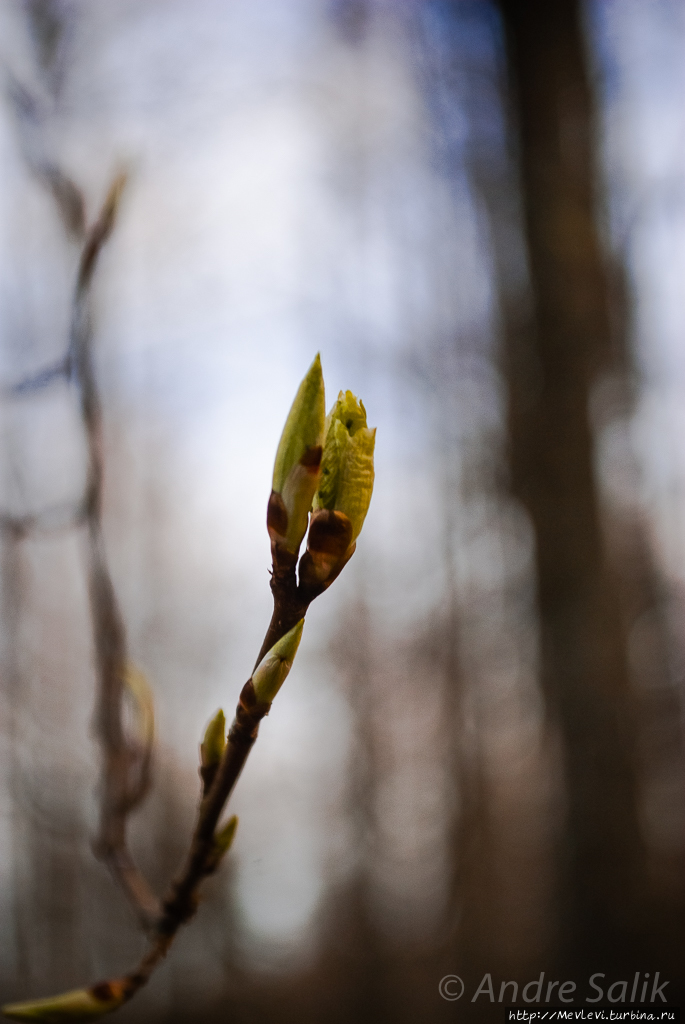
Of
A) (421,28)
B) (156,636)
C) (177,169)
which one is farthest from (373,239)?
(156,636)

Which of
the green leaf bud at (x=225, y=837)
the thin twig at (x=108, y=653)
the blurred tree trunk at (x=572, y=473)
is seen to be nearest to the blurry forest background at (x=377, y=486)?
the blurred tree trunk at (x=572, y=473)

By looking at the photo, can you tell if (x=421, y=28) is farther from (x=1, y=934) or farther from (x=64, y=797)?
(x=1, y=934)

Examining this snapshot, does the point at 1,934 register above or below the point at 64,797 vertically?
below

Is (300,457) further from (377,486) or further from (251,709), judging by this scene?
(377,486)

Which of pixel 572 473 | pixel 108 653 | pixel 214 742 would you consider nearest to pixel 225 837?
pixel 214 742

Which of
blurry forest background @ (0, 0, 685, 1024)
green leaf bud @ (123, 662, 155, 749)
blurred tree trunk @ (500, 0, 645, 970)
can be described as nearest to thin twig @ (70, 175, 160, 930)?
green leaf bud @ (123, 662, 155, 749)

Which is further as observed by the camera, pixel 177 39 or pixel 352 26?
pixel 352 26

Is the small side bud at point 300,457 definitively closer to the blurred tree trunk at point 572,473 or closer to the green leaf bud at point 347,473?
the green leaf bud at point 347,473
